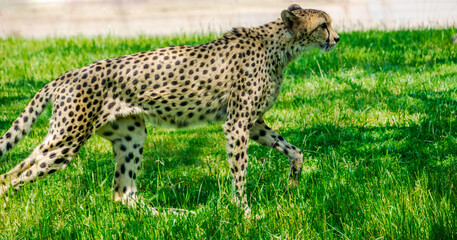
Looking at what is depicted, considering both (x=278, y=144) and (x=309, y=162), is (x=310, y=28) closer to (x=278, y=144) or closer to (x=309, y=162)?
(x=278, y=144)

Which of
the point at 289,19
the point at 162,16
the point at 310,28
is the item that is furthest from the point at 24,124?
the point at 162,16

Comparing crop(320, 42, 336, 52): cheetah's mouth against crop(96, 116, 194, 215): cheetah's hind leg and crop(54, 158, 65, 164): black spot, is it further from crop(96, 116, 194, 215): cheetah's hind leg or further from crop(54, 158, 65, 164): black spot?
crop(54, 158, 65, 164): black spot

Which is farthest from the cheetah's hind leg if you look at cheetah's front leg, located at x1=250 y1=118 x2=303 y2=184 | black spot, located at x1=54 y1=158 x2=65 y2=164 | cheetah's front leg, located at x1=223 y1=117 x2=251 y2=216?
cheetah's front leg, located at x1=250 y1=118 x2=303 y2=184

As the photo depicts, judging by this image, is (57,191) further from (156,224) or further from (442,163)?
(442,163)

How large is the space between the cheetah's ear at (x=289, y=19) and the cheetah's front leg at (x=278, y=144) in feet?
2.45

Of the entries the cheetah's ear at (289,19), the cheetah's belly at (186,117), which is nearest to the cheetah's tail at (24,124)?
the cheetah's belly at (186,117)

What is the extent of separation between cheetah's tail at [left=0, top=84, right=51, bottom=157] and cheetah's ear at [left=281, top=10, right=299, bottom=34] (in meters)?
1.82

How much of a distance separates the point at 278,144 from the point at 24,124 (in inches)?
74.2

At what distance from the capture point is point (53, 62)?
832 centimetres

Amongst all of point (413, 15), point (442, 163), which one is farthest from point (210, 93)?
point (413, 15)

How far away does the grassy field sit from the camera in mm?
3518

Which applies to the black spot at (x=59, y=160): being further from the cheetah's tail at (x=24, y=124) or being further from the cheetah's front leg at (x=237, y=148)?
the cheetah's front leg at (x=237, y=148)

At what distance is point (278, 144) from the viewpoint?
4.50m

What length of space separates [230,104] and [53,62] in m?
4.80
